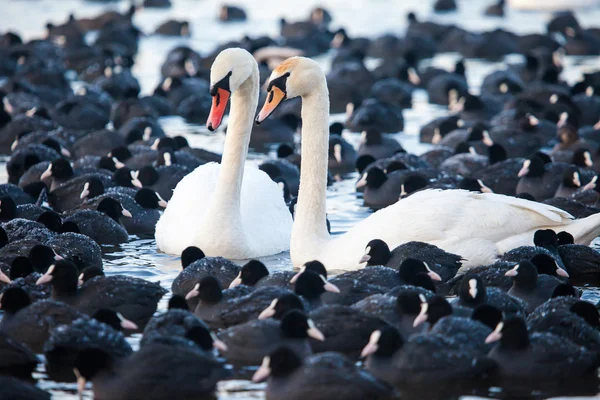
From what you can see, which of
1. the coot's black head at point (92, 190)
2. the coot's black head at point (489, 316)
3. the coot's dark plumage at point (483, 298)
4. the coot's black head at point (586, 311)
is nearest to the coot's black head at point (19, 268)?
the coot's dark plumage at point (483, 298)

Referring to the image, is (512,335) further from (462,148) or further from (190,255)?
(462,148)

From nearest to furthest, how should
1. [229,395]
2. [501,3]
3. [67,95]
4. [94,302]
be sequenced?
[229,395] < [94,302] < [67,95] < [501,3]

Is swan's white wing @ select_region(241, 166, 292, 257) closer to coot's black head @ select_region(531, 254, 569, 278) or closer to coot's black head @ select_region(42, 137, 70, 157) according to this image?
coot's black head @ select_region(531, 254, 569, 278)

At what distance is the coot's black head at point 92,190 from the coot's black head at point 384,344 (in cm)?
763

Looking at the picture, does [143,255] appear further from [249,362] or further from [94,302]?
[249,362]

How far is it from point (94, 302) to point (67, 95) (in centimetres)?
1731

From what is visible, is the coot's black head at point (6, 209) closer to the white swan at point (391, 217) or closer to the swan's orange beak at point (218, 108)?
the swan's orange beak at point (218, 108)

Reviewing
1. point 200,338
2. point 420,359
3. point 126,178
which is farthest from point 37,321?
point 126,178

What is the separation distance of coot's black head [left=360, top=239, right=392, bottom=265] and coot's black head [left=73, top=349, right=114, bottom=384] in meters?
3.55

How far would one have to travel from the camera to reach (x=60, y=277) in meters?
11.1

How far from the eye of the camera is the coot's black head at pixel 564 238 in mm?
12820

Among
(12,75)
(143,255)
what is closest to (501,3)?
(12,75)

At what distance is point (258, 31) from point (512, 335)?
33.0m

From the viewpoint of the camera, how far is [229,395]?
916 centimetres
